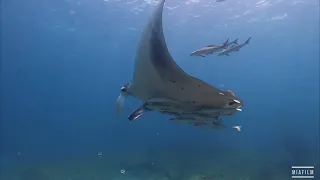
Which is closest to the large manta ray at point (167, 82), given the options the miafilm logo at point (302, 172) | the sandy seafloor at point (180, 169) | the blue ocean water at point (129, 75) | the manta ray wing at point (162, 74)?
the manta ray wing at point (162, 74)

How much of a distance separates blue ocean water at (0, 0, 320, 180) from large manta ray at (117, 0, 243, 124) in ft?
23.5

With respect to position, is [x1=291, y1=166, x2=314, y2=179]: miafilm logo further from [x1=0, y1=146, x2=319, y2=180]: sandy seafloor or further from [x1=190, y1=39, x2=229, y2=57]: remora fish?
[x1=190, y1=39, x2=229, y2=57]: remora fish

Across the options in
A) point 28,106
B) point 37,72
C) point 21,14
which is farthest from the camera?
point 28,106

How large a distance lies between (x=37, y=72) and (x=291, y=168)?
174 ft

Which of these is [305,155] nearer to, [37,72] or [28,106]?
[37,72]

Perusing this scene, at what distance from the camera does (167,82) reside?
451 cm

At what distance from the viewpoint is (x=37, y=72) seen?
59.1 meters

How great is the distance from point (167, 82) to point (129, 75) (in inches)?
2553

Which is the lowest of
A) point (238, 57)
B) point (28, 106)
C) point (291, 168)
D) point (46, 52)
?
point (28, 106)

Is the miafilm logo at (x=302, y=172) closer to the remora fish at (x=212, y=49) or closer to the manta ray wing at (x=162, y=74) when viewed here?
the remora fish at (x=212, y=49)

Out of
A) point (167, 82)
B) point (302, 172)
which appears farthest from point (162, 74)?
point (302, 172)

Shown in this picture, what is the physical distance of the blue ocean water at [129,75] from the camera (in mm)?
18609

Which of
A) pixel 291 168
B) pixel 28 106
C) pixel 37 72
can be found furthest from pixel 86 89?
pixel 291 168

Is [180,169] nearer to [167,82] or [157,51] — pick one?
[167,82]
